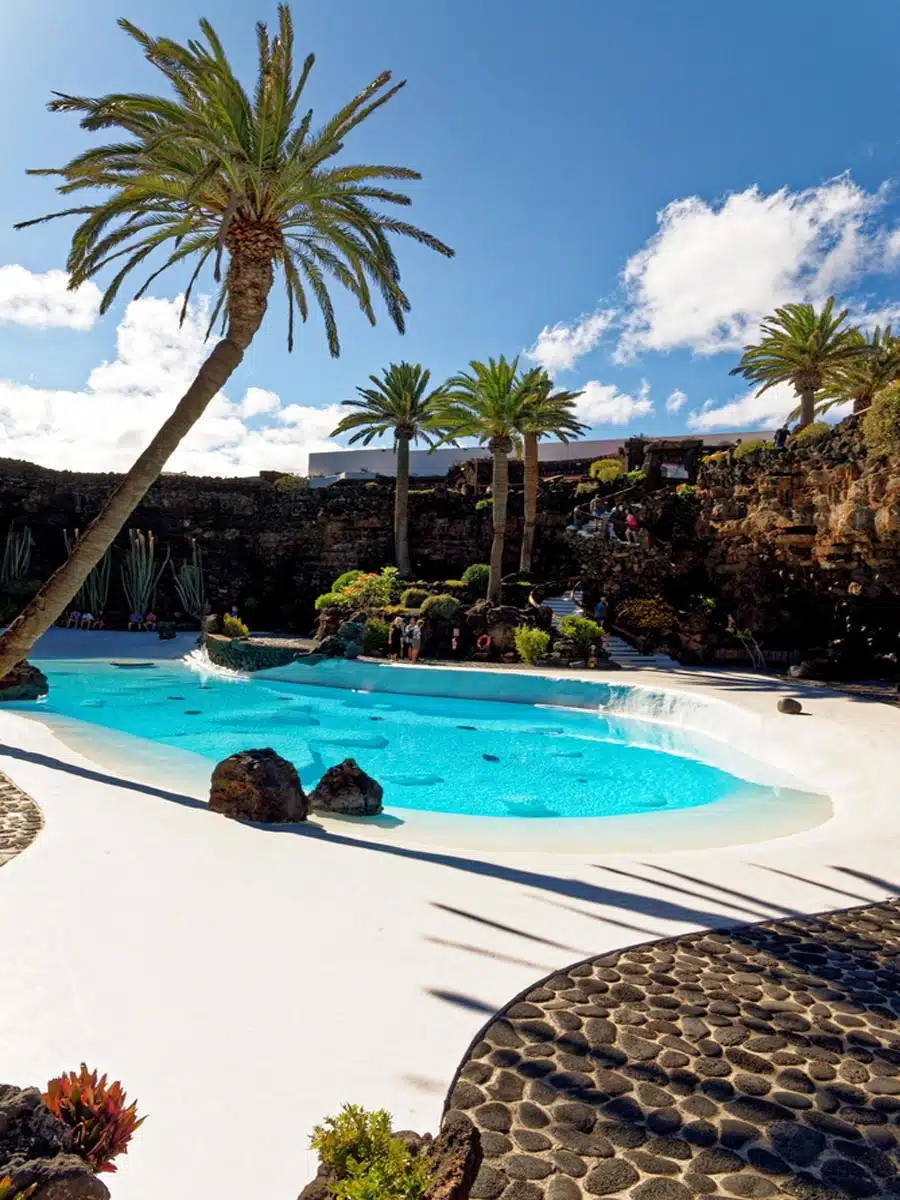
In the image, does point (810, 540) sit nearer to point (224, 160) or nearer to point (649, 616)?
point (649, 616)

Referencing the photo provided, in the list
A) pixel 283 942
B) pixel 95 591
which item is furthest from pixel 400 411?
pixel 283 942

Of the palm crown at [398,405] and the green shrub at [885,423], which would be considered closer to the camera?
the green shrub at [885,423]

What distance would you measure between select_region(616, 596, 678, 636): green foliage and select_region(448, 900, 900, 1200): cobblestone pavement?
67.5 ft

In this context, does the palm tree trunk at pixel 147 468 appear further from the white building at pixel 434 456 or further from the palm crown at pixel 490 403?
the white building at pixel 434 456

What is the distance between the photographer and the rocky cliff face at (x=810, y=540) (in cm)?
1795

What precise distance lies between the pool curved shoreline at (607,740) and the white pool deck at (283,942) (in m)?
0.56

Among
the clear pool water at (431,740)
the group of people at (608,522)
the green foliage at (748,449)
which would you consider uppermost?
the green foliage at (748,449)

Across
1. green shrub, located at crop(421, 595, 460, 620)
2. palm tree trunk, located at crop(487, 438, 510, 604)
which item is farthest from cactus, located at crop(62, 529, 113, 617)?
palm tree trunk, located at crop(487, 438, 510, 604)

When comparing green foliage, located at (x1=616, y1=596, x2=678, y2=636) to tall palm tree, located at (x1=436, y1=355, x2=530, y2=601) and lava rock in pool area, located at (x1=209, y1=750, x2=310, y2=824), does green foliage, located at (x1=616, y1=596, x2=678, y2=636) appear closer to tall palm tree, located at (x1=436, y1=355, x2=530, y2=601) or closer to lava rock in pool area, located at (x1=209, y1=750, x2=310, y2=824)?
tall palm tree, located at (x1=436, y1=355, x2=530, y2=601)

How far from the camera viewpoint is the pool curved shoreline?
8.27 meters

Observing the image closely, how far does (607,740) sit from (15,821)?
1168 centimetres

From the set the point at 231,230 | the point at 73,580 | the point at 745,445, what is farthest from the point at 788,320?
the point at 73,580

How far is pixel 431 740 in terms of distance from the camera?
15.5m

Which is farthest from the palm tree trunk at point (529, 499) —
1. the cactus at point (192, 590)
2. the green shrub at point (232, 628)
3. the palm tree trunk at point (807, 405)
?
the cactus at point (192, 590)
